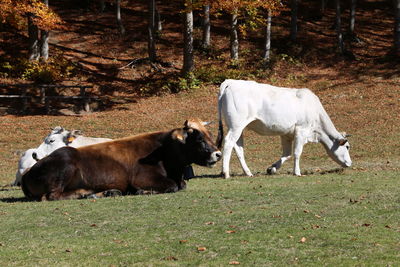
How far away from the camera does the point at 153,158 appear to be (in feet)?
45.9

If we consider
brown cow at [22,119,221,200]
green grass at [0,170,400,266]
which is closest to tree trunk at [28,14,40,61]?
green grass at [0,170,400,266]

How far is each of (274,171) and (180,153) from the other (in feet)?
17.5

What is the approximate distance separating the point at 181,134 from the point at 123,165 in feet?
4.40

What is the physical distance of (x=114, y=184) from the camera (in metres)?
13.7

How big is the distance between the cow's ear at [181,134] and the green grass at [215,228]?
3.62ft

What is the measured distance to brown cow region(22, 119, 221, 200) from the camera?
526 inches

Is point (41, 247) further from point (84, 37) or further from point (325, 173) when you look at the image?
point (84, 37)

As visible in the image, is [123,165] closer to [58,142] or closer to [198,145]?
[198,145]

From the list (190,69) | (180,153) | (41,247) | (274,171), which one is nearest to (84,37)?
(190,69)

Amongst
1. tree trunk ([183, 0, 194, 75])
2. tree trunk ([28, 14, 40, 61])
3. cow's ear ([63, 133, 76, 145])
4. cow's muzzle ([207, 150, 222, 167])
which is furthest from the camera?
tree trunk ([28, 14, 40, 61])

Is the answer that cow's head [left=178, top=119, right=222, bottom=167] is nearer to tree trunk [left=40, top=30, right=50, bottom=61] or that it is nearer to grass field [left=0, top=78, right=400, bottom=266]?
grass field [left=0, top=78, right=400, bottom=266]

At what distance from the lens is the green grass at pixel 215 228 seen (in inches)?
326

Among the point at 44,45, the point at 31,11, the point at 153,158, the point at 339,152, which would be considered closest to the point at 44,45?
the point at 44,45

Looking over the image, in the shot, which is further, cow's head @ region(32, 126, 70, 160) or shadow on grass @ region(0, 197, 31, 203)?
cow's head @ region(32, 126, 70, 160)
